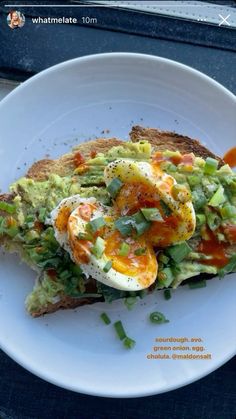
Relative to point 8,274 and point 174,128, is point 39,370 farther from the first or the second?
point 174,128

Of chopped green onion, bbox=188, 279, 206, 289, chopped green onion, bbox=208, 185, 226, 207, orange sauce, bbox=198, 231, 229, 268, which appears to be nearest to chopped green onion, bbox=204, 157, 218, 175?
chopped green onion, bbox=208, 185, 226, 207

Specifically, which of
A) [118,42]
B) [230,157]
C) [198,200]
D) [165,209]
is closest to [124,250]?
[165,209]

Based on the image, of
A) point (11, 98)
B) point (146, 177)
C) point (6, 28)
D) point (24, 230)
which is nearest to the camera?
point (146, 177)

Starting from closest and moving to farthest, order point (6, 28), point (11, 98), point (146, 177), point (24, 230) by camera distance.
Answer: point (146, 177) < point (24, 230) < point (11, 98) < point (6, 28)

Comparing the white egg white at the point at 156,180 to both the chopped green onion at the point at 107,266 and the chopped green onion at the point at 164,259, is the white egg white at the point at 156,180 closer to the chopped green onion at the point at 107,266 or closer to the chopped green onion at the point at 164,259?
the chopped green onion at the point at 164,259

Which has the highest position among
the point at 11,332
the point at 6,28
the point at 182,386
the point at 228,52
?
the point at 6,28

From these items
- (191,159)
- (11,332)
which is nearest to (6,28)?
(191,159)

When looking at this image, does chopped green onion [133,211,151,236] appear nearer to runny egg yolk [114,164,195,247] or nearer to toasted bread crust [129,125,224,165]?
runny egg yolk [114,164,195,247]
